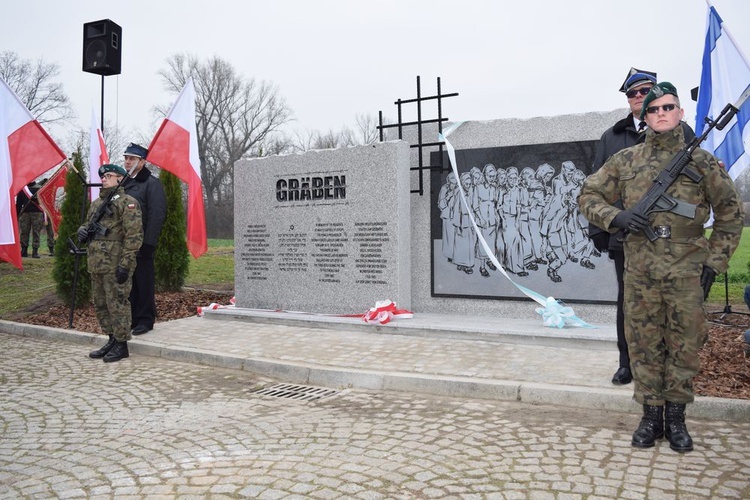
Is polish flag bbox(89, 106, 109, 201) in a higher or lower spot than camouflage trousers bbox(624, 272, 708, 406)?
higher

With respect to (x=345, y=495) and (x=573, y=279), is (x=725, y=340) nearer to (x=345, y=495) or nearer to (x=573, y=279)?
(x=573, y=279)

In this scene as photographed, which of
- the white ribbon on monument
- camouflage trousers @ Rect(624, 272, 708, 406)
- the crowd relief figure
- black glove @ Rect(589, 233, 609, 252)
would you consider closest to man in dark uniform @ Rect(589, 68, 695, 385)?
black glove @ Rect(589, 233, 609, 252)

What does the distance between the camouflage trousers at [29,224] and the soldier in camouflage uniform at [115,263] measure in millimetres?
11957

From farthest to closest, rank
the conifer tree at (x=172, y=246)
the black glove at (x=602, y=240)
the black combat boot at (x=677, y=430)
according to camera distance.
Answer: the conifer tree at (x=172, y=246) < the black glove at (x=602, y=240) < the black combat boot at (x=677, y=430)

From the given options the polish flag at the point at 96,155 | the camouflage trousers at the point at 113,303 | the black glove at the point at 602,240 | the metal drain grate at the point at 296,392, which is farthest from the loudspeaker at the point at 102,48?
the black glove at the point at 602,240

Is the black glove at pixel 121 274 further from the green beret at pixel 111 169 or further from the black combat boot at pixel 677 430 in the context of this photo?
the black combat boot at pixel 677 430

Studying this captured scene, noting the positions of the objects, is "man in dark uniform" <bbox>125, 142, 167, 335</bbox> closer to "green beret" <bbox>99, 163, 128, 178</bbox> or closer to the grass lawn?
"green beret" <bbox>99, 163, 128, 178</bbox>

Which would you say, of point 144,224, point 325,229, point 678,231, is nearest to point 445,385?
point 678,231

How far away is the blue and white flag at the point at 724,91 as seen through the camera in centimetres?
643

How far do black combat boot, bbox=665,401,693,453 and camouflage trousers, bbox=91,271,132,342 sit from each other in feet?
16.9

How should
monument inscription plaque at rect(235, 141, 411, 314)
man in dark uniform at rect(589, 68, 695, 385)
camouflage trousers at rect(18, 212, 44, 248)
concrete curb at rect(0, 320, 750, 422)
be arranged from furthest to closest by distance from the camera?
camouflage trousers at rect(18, 212, 44, 248)
monument inscription plaque at rect(235, 141, 411, 314)
man in dark uniform at rect(589, 68, 695, 385)
concrete curb at rect(0, 320, 750, 422)

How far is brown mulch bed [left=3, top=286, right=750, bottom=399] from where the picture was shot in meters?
4.70

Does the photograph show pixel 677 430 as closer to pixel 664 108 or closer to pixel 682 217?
pixel 682 217

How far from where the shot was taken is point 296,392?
5.31 meters
